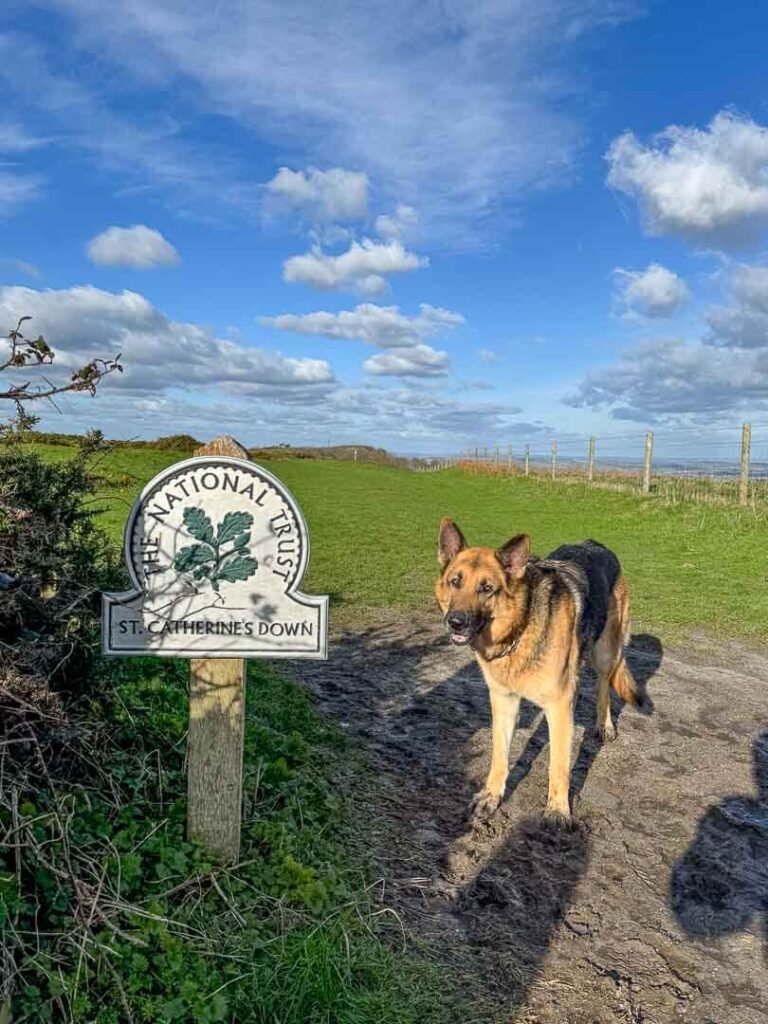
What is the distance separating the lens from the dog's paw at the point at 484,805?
14.2 ft

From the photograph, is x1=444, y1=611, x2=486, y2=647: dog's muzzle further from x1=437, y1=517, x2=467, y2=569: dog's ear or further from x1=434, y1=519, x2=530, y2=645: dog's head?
x1=437, y1=517, x2=467, y2=569: dog's ear

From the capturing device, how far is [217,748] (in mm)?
3104

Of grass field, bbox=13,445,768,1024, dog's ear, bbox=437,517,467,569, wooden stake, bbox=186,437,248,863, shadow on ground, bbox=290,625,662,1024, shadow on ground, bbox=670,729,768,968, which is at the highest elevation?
dog's ear, bbox=437,517,467,569

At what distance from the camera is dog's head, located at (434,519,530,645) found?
4.31 m

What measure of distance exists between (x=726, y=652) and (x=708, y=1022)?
624 centimetres

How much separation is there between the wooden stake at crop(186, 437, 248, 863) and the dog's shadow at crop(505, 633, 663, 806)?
2.17 meters

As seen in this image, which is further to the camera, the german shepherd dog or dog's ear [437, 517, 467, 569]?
dog's ear [437, 517, 467, 569]

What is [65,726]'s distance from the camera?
2.90 metres

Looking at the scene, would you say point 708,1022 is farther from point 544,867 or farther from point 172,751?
point 172,751

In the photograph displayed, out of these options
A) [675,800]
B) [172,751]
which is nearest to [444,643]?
[675,800]

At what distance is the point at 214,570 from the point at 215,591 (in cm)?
9

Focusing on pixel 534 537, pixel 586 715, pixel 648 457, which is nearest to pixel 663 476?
pixel 648 457

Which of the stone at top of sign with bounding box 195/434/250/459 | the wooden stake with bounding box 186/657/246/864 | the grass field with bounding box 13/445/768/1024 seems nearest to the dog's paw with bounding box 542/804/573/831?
the grass field with bounding box 13/445/768/1024

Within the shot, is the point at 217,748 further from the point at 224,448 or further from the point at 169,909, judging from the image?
the point at 224,448
